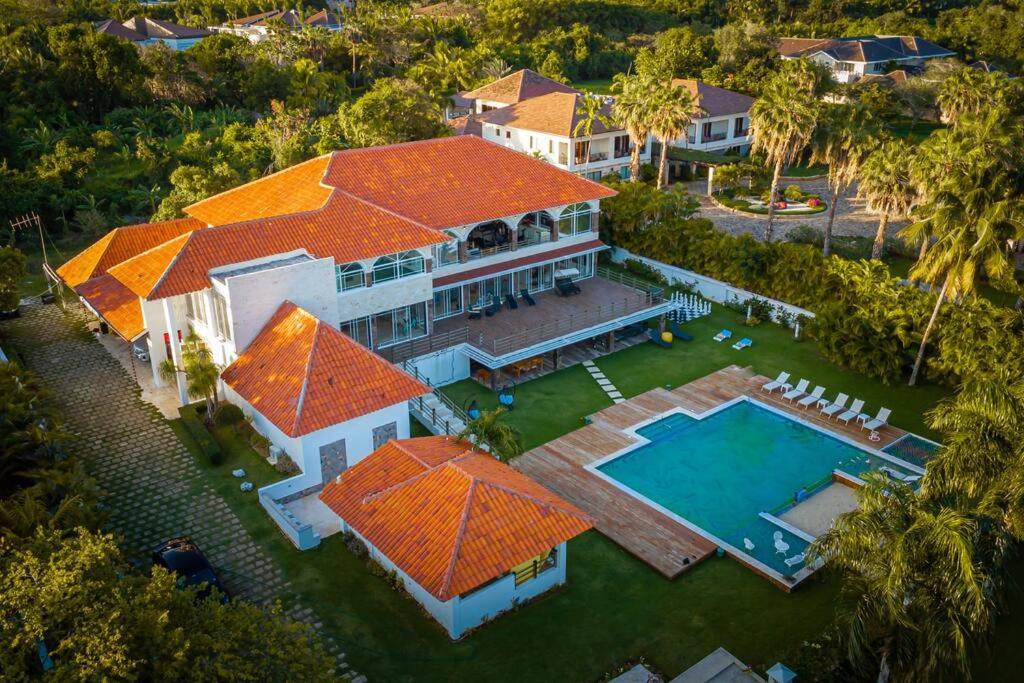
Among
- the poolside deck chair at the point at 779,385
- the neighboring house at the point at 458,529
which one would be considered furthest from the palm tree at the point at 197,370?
the poolside deck chair at the point at 779,385

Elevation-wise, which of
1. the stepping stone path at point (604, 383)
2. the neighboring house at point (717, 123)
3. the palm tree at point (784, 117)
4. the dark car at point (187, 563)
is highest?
the palm tree at point (784, 117)

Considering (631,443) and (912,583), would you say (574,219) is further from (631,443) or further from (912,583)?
(912,583)

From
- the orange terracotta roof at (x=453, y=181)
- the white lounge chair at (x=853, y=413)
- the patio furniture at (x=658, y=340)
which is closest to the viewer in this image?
the white lounge chair at (x=853, y=413)

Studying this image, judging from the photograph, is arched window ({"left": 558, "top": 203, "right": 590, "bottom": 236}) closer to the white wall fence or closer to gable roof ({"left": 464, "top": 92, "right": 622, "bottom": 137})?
the white wall fence

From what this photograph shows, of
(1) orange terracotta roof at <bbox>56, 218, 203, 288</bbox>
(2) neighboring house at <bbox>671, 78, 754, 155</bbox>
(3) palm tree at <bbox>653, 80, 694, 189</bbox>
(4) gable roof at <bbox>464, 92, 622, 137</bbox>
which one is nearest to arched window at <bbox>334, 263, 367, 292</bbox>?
(1) orange terracotta roof at <bbox>56, 218, 203, 288</bbox>

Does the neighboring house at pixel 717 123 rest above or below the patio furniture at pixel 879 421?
above

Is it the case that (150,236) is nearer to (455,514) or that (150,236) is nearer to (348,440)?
(348,440)

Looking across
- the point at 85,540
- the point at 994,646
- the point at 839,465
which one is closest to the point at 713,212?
the point at 839,465

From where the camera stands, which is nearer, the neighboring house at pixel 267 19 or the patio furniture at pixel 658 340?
the patio furniture at pixel 658 340

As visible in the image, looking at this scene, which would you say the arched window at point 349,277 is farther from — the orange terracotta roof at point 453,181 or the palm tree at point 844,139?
the palm tree at point 844,139
